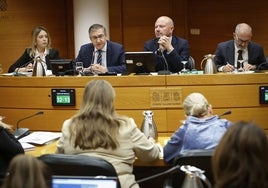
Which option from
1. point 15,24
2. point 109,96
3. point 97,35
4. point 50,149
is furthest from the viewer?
point 15,24

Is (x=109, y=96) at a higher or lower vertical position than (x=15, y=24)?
lower

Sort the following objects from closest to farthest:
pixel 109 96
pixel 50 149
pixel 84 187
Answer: pixel 84 187 → pixel 109 96 → pixel 50 149

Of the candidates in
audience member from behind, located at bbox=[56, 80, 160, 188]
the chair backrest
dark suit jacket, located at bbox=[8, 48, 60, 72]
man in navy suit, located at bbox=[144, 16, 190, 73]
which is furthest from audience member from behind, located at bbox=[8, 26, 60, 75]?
the chair backrest

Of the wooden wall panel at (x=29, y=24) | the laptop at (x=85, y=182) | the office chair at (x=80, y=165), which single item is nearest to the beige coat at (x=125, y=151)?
the office chair at (x=80, y=165)

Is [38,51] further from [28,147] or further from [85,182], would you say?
[85,182]

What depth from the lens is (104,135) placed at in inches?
120

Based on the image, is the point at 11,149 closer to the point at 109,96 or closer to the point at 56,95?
the point at 109,96

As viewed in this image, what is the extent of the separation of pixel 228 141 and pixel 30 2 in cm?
724

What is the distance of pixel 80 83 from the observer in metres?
4.68

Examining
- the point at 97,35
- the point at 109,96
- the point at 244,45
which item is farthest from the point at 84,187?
the point at 244,45

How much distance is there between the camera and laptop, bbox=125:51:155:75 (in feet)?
15.7

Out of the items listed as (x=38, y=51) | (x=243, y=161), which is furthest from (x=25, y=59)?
(x=243, y=161)

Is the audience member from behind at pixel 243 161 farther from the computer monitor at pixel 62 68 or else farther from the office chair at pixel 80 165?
the computer monitor at pixel 62 68

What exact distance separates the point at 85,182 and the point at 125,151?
3.74 feet
